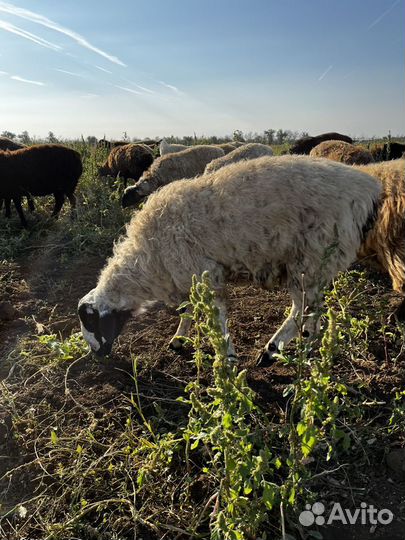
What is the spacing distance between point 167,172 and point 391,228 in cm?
700

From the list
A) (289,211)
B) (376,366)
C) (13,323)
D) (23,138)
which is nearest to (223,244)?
(289,211)

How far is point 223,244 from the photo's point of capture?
347 centimetres

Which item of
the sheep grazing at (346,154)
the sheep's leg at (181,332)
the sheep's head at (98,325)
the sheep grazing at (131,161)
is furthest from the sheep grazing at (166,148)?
the sheep's head at (98,325)

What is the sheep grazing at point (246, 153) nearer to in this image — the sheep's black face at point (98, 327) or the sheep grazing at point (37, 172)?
the sheep grazing at point (37, 172)

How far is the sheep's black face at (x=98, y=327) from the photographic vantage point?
3.68 meters

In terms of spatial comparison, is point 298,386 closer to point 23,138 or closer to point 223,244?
point 223,244

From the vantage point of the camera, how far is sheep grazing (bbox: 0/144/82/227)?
29.5 feet

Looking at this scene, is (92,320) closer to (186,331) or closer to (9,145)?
(186,331)

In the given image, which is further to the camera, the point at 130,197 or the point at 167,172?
the point at 167,172

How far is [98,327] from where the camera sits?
A: 12.1 ft

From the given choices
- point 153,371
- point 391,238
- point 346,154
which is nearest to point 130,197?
point 346,154

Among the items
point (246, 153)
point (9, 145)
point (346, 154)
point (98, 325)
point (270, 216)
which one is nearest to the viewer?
point (270, 216)

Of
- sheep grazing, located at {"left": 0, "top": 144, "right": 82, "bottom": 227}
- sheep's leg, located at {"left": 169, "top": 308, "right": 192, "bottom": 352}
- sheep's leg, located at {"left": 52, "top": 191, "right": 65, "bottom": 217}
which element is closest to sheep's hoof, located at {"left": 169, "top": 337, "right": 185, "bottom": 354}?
sheep's leg, located at {"left": 169, "top": 308, "right": 192, "bottom": 352}

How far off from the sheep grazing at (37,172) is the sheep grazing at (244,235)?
6.27 m
